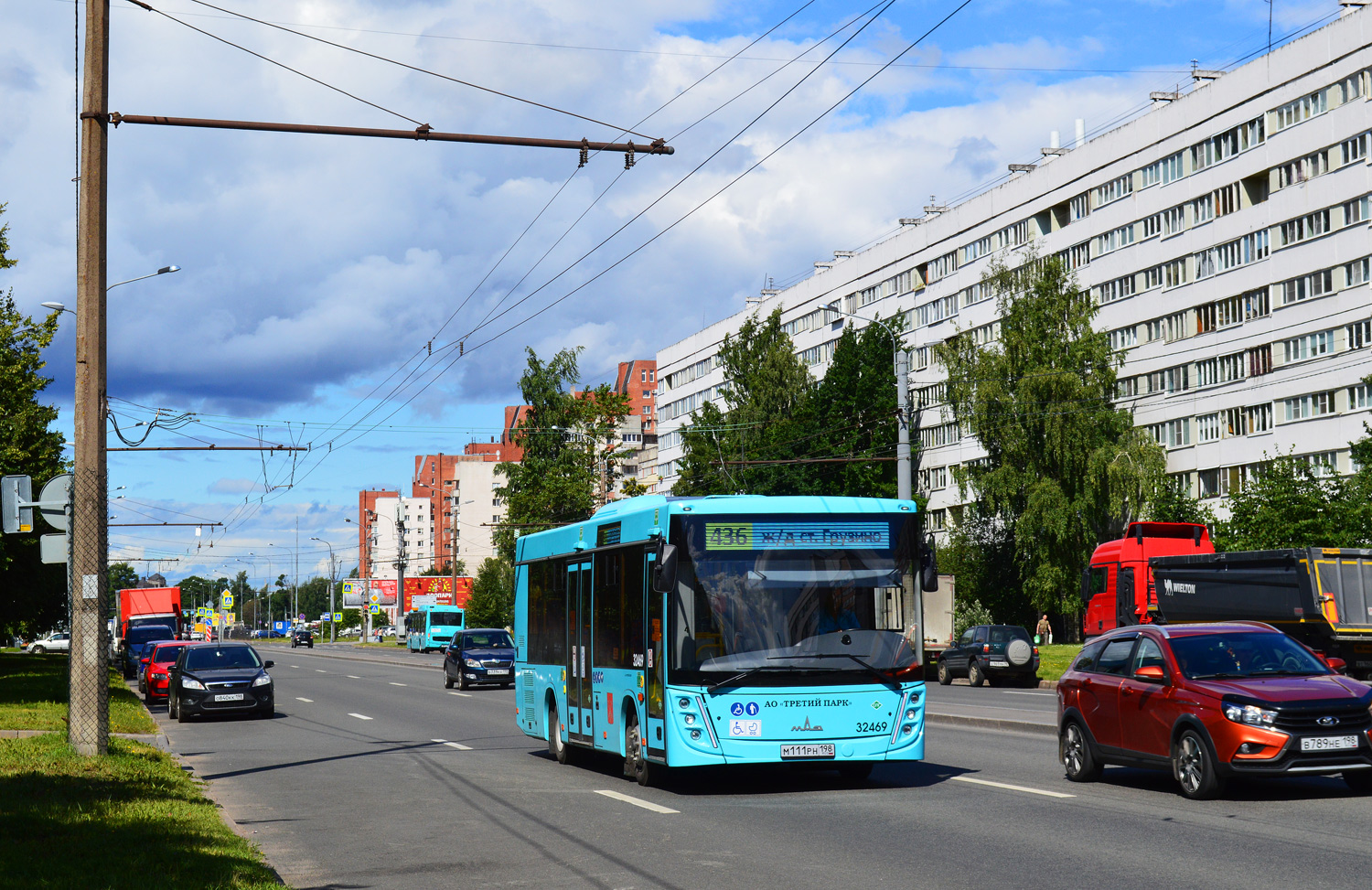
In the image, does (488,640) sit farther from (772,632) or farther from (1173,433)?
(1173,433)

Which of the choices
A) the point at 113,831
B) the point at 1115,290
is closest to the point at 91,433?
the point at 113,831

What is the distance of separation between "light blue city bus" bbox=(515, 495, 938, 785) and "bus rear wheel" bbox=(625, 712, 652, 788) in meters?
0.02

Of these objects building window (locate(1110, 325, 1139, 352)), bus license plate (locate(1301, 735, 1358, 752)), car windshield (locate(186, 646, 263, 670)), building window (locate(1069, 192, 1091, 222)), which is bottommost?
bus license plate (locate(1301, 735, 1358, 752))

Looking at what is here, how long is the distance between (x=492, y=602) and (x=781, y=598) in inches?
3773

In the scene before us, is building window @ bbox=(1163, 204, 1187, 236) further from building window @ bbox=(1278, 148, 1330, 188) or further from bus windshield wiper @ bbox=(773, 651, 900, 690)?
bus windshield wiper @ bbox=(773, 651, 900, 690)

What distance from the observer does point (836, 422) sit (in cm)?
7525

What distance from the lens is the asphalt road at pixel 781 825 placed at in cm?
897

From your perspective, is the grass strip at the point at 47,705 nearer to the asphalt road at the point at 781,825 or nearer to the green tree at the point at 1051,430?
the asphalt road at the point at 781,825

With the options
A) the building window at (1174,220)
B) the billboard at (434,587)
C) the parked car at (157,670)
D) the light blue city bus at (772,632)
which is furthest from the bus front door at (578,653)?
the billboard at (434,587)

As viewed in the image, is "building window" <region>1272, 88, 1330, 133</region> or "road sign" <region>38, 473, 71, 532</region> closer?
"road sign" <region>38, 473, 71, 532</region>

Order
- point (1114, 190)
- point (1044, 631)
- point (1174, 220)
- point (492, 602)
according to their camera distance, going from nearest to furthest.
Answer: point (1044, 631), point (1174, 220), point (1114, 190), point (492, 602)

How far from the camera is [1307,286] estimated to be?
187 ft

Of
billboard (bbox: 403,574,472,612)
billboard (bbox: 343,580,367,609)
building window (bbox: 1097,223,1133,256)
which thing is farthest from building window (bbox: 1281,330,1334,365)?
billboard (bbox: 343,580,367,609)

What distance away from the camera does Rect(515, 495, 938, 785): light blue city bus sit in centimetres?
1322
